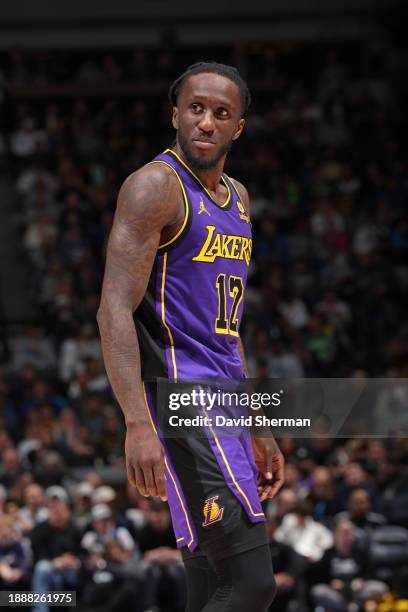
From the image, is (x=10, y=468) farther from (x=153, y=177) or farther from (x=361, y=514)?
(x=153, y=177)

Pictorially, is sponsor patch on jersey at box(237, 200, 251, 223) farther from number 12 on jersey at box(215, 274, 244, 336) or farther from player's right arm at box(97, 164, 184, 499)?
player's right arm at box(97, 164, 184, 499)

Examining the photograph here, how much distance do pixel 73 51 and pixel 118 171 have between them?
11.4ft

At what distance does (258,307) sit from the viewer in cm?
1377

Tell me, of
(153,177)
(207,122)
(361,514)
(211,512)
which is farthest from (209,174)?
(361,514)

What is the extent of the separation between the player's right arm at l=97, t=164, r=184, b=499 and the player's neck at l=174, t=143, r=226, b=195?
154mm

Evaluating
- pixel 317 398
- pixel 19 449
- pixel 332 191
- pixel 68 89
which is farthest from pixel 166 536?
pixel 68 89

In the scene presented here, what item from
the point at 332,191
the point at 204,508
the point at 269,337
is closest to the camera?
the point at 204,508

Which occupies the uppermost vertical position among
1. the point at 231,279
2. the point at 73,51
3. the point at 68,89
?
the point at 73,51

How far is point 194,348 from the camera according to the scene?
3883 millimetres

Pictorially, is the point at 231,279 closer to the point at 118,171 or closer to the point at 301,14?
the point at 118,171

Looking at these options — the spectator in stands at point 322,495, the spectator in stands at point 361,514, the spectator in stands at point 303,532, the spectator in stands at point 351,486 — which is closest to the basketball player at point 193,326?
the spectator in stands at point 303,532

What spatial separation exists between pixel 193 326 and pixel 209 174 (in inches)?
23.3

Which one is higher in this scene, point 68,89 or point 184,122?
point 68,89

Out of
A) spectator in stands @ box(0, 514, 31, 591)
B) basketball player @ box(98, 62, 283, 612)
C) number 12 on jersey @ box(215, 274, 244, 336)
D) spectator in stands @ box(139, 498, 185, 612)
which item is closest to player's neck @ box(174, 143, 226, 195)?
basketball player @ box(98, 62, 283, 612)
